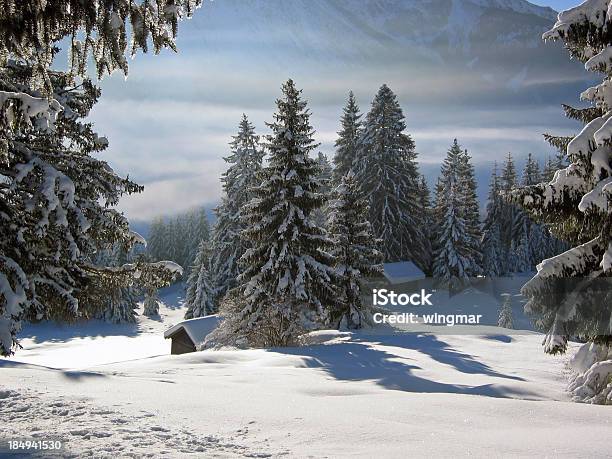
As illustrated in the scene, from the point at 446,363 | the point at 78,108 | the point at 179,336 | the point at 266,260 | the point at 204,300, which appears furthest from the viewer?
the point at 204,300

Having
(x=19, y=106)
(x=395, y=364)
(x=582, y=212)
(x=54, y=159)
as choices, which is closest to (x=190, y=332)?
(x=395, y=364)

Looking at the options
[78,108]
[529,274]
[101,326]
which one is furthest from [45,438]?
[529,274]

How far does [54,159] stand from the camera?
11.1 m

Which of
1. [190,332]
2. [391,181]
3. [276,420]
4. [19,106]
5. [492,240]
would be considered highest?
[391,181]

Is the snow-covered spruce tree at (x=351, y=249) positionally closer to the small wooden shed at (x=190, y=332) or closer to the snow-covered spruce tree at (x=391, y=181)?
the small wooden shed at (x=190, y=332)

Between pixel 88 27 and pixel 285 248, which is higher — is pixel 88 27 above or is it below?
above

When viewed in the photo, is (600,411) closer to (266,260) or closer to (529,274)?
(266,260)

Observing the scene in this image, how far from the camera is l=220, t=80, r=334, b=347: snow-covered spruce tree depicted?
77.4ft

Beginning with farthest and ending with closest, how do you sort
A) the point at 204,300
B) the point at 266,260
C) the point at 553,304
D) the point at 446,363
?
the point at 204,300
the point at 266,260
the point at 446,363
the point at 553,304

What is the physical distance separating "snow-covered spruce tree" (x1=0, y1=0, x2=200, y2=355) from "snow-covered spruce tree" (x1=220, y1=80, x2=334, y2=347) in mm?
12029

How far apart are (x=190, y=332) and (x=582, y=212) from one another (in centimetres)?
2639

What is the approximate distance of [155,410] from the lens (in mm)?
6188

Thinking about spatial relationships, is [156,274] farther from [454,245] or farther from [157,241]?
[157,241]

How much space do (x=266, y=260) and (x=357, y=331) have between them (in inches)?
315
